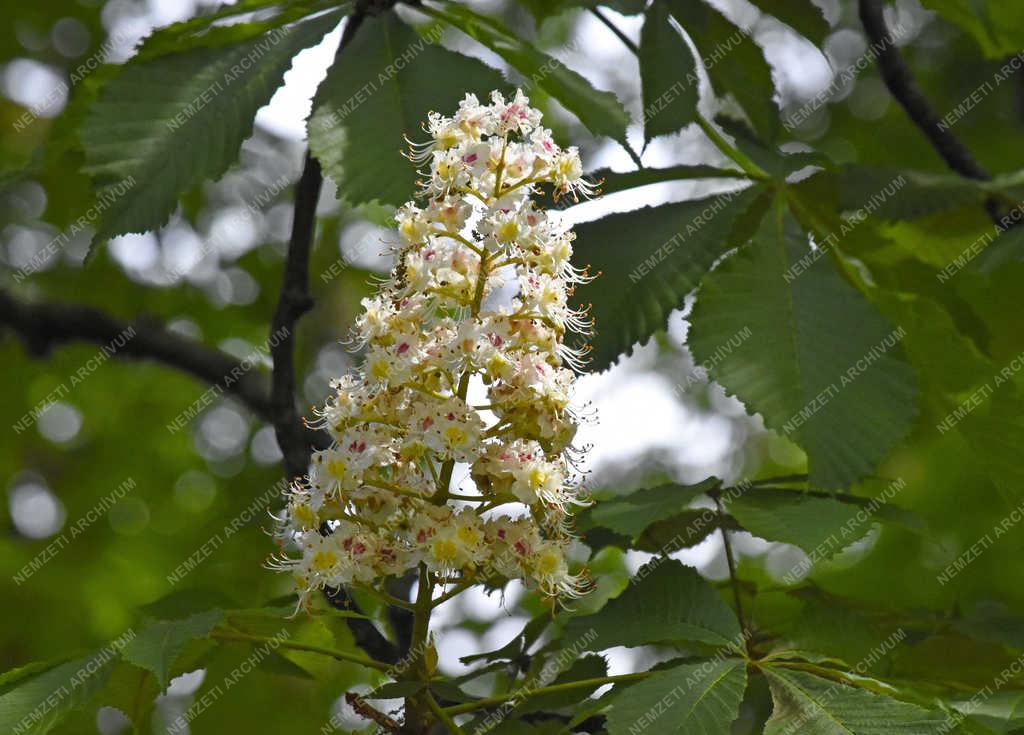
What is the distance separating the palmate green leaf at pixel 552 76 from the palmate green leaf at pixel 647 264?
21 centimetres

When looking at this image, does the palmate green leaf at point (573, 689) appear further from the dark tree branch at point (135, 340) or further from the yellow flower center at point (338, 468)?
the dark tree branch at point (135, 340)

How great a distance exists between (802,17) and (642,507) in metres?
1.21

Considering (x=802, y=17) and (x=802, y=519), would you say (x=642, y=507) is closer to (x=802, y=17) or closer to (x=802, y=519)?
(x=802, y=519)

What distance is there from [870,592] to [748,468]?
2.25 meters

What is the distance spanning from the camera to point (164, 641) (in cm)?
153

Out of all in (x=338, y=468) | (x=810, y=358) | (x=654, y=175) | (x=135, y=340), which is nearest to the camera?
(x=338, y=468)

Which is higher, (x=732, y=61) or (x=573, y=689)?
(x=732, y=61)

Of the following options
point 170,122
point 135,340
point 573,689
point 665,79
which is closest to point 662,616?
point 573,689

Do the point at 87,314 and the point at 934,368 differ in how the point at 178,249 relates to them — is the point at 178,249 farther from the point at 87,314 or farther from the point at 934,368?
the point at 934,368

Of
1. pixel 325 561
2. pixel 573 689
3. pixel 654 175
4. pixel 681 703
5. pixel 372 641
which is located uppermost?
pixel 654 175

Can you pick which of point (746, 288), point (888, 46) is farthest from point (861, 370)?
point (888, 46)

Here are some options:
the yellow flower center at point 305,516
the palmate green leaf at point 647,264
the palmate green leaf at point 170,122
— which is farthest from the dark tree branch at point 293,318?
the yellow flower center at point 305,516

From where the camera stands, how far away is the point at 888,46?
9.48ft

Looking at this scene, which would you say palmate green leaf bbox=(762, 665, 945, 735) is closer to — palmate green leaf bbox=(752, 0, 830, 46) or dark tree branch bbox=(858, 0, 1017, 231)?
palmate green leaf bbox=(752, 0, 830, 46)
